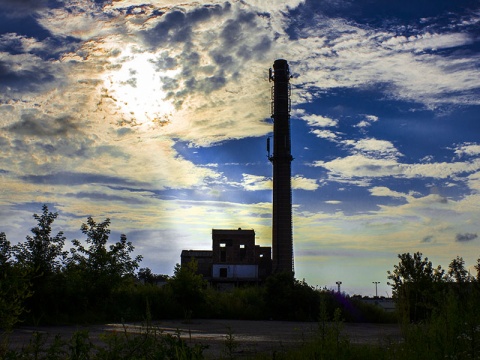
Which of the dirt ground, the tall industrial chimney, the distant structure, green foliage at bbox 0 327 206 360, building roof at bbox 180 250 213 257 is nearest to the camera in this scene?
green foliage at bbox 0 327 206 360

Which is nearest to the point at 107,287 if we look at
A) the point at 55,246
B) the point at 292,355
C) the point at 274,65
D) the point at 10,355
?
the point at 55,246

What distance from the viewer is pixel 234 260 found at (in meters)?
58.8

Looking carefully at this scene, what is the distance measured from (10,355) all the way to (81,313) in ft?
62.8

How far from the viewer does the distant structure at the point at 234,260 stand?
57.3 meters

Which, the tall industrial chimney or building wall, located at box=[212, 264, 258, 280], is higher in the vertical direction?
the tall industrial chimney

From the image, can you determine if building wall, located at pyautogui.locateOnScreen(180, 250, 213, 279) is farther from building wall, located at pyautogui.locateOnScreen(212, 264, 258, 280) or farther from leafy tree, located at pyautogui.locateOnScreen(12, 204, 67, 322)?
leafy tree, located at pyautogui.locateOnScreen(12, 204, 67, 322)

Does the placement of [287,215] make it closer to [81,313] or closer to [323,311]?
[81,313]

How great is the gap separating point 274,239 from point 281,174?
21.1 feet

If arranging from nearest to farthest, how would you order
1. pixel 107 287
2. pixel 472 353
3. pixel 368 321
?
pixel 472 353, pixel 107 287, pixel 368 321

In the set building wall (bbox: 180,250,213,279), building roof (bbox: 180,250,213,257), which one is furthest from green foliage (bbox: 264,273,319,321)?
building roof (bbox: 180,250,213,257)

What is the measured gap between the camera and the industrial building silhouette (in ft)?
160

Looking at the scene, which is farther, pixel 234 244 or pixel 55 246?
pixel 234 244

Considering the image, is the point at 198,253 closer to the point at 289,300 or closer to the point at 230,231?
the point at 230,231

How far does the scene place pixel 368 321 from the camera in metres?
28.1
